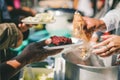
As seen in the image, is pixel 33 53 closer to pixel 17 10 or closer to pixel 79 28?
pixel 79 28

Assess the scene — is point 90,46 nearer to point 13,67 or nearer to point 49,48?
point 49,48

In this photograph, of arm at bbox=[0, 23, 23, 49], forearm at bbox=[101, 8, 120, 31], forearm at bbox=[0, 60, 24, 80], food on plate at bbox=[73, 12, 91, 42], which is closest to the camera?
forearm at bbox=[0, 60, 24, 80]

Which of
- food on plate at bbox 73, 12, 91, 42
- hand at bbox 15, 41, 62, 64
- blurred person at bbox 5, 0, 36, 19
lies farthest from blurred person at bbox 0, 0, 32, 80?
blurred person at bbox 5, 0, 36, 19

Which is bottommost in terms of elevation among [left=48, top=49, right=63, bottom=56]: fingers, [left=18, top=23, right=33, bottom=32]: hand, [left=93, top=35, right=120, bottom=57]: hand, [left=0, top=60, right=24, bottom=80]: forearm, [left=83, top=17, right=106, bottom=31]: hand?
[left=0, top=60, right=24, bottom=80]: forearm

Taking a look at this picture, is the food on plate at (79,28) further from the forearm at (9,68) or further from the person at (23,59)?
the forearm at (9,68)

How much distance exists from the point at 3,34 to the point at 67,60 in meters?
0.41

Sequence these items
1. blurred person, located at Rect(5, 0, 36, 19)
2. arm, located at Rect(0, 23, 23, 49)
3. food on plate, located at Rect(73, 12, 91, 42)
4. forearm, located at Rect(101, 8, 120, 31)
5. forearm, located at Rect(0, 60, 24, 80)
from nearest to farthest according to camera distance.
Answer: forearm, located at Rect(0, 60, 24, 80) < food on plate, located at Rect(73, 12, 91, 42) < arm, located at Rect(0, 23, 23, 49) < forearm, located at Rect(101, 8, 120, 31) < blurred person, located at Rect(5, 0, 36, 19)

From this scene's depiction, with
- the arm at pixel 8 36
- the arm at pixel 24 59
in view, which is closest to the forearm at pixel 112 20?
the arm at pixel 24 59

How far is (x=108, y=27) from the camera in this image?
5.57 feet

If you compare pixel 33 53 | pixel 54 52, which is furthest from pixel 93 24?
pixel 33 53

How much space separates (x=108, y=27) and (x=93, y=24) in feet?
0.85

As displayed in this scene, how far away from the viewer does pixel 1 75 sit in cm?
121

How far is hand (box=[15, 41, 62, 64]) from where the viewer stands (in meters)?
1.30

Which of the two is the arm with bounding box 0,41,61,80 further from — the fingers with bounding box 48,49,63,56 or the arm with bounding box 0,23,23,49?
the arm with bounding box 0,23,23,49
